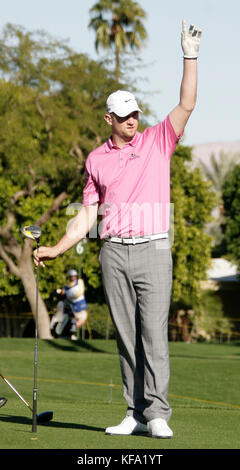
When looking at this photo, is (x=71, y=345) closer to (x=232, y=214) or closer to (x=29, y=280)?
(x=29, y=280)

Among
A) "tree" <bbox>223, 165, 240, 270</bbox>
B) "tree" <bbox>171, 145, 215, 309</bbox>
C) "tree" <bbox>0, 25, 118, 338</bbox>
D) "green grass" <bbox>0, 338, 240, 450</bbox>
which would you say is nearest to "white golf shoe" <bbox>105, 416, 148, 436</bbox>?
"green grass" <bbox>0, 338, 240, 450</bbox>

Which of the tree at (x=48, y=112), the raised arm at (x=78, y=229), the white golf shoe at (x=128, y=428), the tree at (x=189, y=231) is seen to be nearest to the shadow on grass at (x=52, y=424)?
the white golf shoe at (x=128, y=428)

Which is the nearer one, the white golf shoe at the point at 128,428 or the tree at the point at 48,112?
the white golf shoe at the point at 128,428

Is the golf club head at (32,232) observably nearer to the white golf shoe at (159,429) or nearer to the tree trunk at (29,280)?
the white golf shoe at (159,429)

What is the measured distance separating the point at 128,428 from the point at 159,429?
1.01 ft

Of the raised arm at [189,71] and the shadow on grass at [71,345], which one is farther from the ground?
the raised arm at [189,71]

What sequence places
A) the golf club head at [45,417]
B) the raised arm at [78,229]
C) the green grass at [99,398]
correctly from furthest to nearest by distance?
the golf club head at [45,417] → the raised arm at [78,229] → the green grass at [99,398]

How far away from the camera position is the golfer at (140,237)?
551cm

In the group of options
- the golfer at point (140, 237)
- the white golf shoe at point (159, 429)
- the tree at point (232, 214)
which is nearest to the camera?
the white golf shoe at point (159, 429)

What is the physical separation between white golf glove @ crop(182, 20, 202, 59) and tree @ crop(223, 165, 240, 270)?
48.6 m

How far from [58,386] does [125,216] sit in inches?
448

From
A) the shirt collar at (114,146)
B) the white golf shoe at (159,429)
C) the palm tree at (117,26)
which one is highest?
the palm tree at (117,26)

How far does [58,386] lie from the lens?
16.4m

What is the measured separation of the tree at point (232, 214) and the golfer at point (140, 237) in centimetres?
4833
